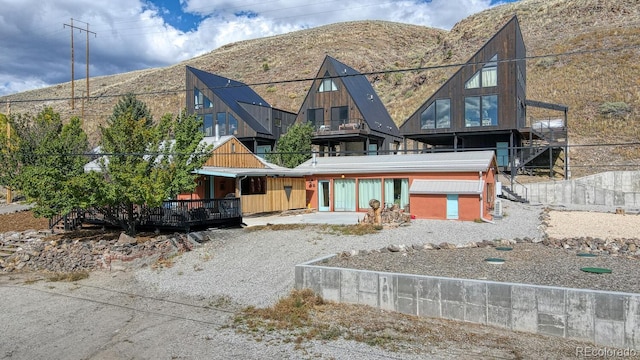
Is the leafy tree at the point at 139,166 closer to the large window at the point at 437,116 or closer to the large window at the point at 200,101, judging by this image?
the large window at the point at 437,116

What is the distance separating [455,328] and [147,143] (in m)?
14.3

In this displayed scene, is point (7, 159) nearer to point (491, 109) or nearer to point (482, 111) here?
point (482, 111)

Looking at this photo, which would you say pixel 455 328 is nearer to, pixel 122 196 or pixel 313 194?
pixel 122 196

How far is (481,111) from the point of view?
32812mm

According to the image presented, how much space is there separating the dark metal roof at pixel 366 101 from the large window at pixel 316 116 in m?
3.23

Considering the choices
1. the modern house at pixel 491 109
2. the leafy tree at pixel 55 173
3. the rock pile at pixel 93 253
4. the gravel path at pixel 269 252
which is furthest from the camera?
the modern house at pixel 491 109

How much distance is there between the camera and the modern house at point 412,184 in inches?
822

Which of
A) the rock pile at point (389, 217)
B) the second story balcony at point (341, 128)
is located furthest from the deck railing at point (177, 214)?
the second story balcony at point (341, 128)

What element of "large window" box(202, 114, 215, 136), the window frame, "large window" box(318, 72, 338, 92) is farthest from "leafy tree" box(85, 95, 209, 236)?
the window frame

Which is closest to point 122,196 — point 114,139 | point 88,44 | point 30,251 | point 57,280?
point 114,139

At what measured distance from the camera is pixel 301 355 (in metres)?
7.52

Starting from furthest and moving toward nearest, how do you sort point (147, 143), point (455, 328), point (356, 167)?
point (356, 167) → point (147, 143) → point (455, 328)

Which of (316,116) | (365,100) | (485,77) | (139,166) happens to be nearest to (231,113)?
(316,116)

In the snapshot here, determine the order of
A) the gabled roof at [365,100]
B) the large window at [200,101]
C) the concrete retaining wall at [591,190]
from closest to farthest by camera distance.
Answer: the concrete retaining wall at [591,190]
the gabled roof at [365,100]
the large window at [200,101]
